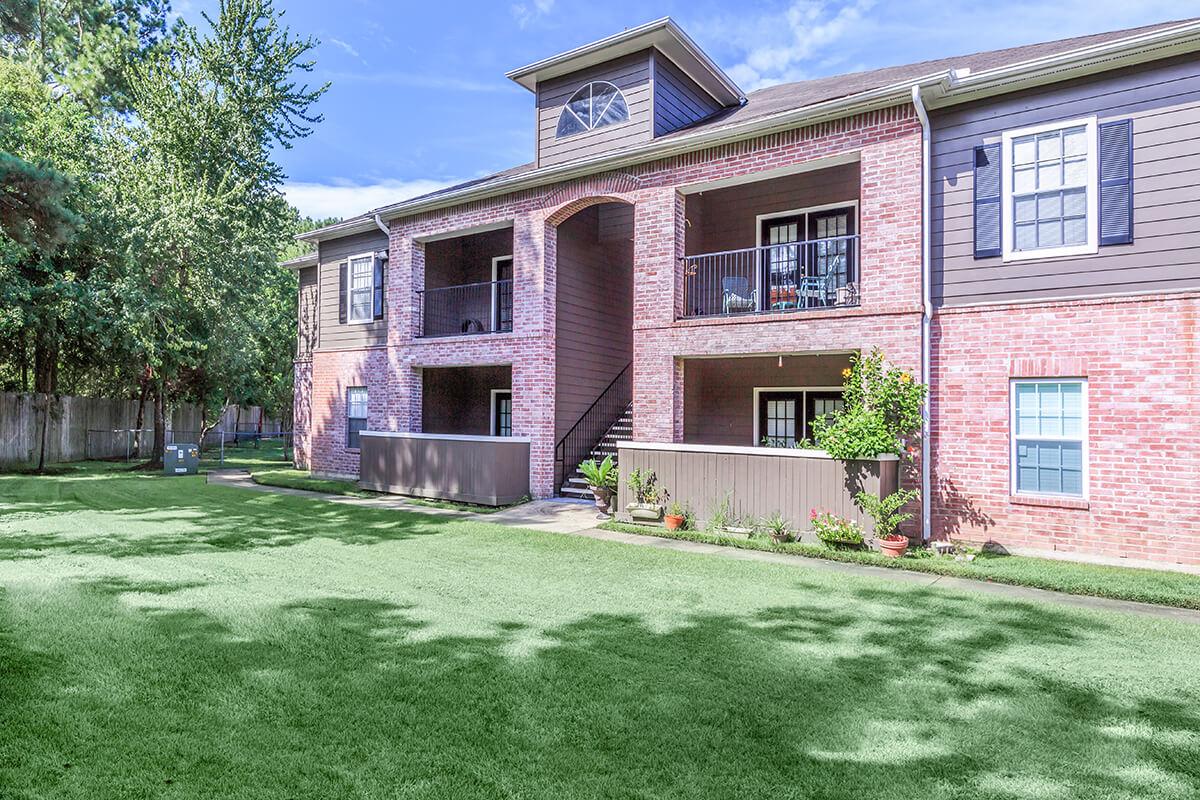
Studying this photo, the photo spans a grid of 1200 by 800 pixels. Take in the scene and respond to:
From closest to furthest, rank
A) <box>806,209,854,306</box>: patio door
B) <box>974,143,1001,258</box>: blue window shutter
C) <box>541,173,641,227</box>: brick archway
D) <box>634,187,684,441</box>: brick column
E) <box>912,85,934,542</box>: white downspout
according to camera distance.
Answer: <box>974,143,1001,258</box>: blue window shutter, <box>912,85,934,542</box>: white downspout, <box>634,187,684,441</box>: brick column, <box>806,209,854,306</box>: patio door, <box>541,173,641,227</box>: brick archway

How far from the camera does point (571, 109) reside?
529 inches

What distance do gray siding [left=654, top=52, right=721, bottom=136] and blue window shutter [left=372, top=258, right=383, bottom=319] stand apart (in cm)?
777

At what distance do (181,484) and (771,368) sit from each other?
13102mm

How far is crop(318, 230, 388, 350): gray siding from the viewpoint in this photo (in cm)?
1661

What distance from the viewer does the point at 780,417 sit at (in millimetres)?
12758

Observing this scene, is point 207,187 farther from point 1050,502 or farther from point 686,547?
point 1050,502

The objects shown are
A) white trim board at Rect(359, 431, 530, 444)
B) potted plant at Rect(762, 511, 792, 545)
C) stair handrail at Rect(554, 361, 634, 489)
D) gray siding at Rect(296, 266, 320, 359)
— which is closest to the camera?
potted plant at Rect(762, 511, 792, 545)

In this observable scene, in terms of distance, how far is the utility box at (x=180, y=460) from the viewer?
1762 cm

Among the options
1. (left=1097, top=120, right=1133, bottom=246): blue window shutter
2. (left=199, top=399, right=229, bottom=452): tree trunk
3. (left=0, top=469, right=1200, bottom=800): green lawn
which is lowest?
(left=0, top=469, right=1200, bottom=800): green lawn

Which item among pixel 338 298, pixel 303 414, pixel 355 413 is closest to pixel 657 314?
pixel 355 413

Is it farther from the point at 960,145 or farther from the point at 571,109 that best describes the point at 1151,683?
the point at 571,109

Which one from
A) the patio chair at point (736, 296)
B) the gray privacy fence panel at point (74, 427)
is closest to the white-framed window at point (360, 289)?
the patio chair at point (736, 296)

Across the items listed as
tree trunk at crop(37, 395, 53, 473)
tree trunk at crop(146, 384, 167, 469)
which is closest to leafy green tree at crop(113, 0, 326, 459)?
tree trunk at crop(146, 384, 167, 469)

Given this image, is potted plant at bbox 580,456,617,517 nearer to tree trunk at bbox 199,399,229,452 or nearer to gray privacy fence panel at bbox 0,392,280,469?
gray privacy fence panel at bbox 0,392,280,469
